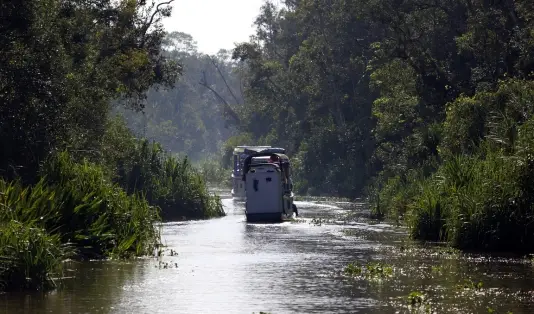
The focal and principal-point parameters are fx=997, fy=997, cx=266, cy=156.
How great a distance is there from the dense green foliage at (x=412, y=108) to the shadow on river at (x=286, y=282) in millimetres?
1427

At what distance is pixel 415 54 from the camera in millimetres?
48531

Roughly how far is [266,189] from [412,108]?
15.5 m

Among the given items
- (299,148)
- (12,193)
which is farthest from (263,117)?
(12,193)

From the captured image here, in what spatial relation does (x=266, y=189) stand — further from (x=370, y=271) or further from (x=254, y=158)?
(x=370, y=271)

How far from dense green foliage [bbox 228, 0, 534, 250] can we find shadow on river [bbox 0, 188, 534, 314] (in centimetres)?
143

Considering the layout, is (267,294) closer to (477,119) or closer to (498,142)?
(498,142)

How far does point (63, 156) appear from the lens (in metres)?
23.9

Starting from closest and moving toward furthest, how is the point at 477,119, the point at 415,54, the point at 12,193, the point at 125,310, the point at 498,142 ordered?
the point at 125,310, the point at 12,193, the point at 498,142, the point at 477,119, the point at 415,54

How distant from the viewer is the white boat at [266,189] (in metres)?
37.0

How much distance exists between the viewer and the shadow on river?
50.7ft

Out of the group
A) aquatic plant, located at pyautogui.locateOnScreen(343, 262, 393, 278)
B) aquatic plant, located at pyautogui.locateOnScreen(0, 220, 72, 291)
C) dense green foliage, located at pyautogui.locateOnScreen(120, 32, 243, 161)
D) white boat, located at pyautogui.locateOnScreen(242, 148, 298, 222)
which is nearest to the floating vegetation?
aquatic plant, located at pyautogui.locateOnScreen(343, 262, 393, 278)

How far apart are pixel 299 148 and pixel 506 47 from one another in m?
45.2

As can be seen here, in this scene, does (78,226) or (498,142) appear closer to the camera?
(78,226)

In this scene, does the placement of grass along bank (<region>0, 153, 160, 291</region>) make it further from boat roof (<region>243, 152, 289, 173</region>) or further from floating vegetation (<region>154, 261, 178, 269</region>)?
boat roof (<region>243, 152, 289, 173</region>)
